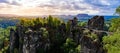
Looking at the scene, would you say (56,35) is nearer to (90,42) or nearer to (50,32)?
(50,32)

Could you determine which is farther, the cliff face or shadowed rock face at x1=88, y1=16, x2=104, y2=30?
the cliff face

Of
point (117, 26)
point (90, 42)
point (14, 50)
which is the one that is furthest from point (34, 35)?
point (117, 26)

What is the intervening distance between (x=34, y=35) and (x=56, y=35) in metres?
9.09

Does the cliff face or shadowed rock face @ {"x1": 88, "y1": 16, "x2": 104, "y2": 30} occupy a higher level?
shadowed rock face @ {"x1": 88, "y1": 16, "x2": 104, "y2": 30}

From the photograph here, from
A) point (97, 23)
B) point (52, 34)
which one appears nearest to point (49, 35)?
point (52, 34)

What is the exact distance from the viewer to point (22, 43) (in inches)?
3836

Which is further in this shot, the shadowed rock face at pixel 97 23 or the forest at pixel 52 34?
the forest at pixel 52 34

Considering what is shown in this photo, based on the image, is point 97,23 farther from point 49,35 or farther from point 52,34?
point 49,35

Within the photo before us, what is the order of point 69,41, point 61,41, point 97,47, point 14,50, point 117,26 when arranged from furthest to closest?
1. point 14,50
2. point 61,41
3. point 69,41
4. point 97,47
5. point 117,26

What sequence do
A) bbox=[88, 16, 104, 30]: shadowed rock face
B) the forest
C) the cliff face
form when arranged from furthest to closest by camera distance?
the cliff face → the forest → bbox=[88, 16, 104, 30]: shadowed rock face

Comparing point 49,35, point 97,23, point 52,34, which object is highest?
point 97,23

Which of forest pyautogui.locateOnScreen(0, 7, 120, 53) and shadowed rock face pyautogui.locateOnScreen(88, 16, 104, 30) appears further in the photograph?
forest pyautogui.locateOnScreen(0, 7, 120, 53)

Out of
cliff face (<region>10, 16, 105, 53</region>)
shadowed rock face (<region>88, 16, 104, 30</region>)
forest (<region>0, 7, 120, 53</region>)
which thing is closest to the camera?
shadowed rock face (<region>88, 16, 104, 30</region>)

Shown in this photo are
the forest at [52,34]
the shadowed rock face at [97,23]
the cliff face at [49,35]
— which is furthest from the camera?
the cliff face at [49,35]
